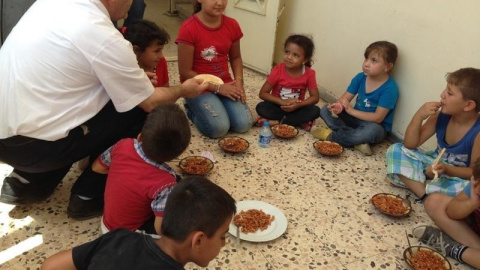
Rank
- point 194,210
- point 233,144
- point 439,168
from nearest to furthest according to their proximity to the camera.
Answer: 1. point 194,210
2. point 439,168
3. point 233,144

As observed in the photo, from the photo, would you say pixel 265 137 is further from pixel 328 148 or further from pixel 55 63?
pixel 55 63

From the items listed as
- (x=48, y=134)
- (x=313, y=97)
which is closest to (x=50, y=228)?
(x=48, y=134)

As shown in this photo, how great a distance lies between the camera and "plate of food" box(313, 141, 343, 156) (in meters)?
2.29

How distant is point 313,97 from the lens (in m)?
2.57

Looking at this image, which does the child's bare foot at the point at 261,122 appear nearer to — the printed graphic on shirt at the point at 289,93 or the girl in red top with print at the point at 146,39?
the printed graphic on shirt at the point at 289,93

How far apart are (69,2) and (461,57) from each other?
Result: 191 centimetres

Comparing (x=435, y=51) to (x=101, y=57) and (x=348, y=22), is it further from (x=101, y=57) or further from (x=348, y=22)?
(x=101, y=57)

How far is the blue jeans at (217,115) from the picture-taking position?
7.84 ft

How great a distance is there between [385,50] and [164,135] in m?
1.62

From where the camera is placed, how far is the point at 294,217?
181cm

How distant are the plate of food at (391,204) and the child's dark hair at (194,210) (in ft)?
3.57

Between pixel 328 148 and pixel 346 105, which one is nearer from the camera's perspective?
pixel 328 148

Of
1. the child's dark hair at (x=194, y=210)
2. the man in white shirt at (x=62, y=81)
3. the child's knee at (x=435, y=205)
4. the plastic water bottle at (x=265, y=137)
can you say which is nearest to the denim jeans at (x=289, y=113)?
the plastic water bottle at (x=265, y=137)

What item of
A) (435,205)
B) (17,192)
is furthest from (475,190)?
(17,192)
